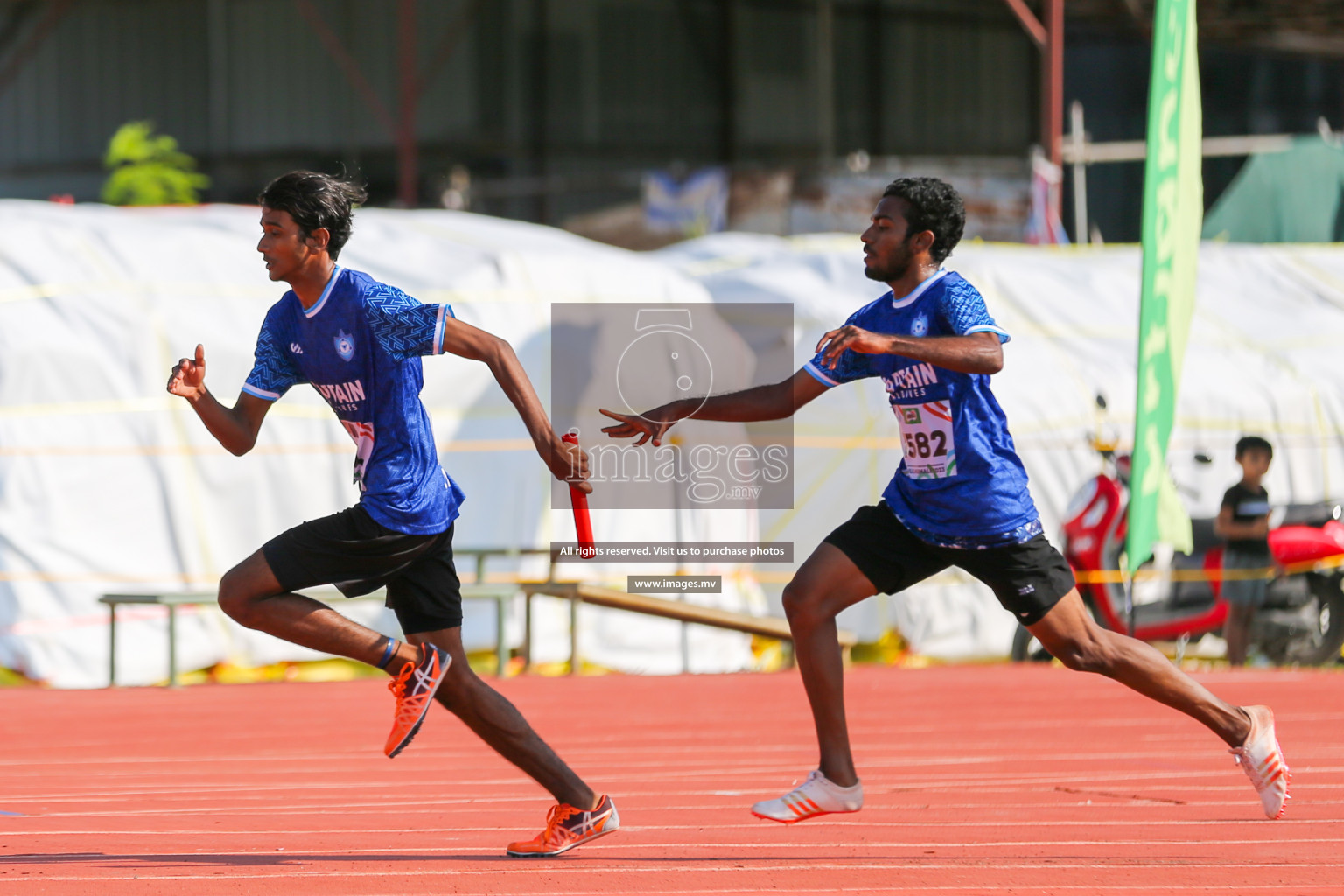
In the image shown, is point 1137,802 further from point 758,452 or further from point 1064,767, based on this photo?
point 758,452

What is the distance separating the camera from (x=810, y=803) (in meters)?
5.19

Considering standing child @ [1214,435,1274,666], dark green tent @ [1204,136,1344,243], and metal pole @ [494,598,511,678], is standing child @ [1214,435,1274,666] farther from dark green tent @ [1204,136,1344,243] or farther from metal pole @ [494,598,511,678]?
Result: dark green tent @ [1204,136,1344,243]

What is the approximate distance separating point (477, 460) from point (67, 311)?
309 cm

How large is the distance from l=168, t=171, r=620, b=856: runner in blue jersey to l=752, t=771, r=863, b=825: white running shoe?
589 millimetres

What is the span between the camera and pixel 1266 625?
43.5 feet

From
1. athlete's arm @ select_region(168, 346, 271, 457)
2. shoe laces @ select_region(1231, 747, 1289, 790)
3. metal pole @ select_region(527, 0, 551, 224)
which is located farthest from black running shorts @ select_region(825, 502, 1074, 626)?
metal pole @ select_region(527, 0, 551, 224)

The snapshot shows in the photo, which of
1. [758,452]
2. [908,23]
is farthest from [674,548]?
[908,23]

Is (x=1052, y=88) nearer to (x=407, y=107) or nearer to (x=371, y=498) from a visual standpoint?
(x=407, y=107)

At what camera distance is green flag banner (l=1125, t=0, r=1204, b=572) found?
29.1 feet

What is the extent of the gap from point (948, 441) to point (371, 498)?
1617mm

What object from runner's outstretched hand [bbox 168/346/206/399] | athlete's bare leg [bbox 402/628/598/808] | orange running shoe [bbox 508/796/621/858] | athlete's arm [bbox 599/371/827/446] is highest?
runner's outstretched hand [bbox 168/346/206/399]

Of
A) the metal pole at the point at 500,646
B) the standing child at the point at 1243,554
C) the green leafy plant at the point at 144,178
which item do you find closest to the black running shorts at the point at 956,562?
the metal pole at the point at 500,646

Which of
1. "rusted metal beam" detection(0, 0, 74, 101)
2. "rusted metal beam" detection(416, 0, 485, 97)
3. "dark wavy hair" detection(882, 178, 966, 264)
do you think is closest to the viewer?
"dark wavy hair" detection(882, 178, 966, 264)

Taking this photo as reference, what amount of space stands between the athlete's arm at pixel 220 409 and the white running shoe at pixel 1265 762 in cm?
292
